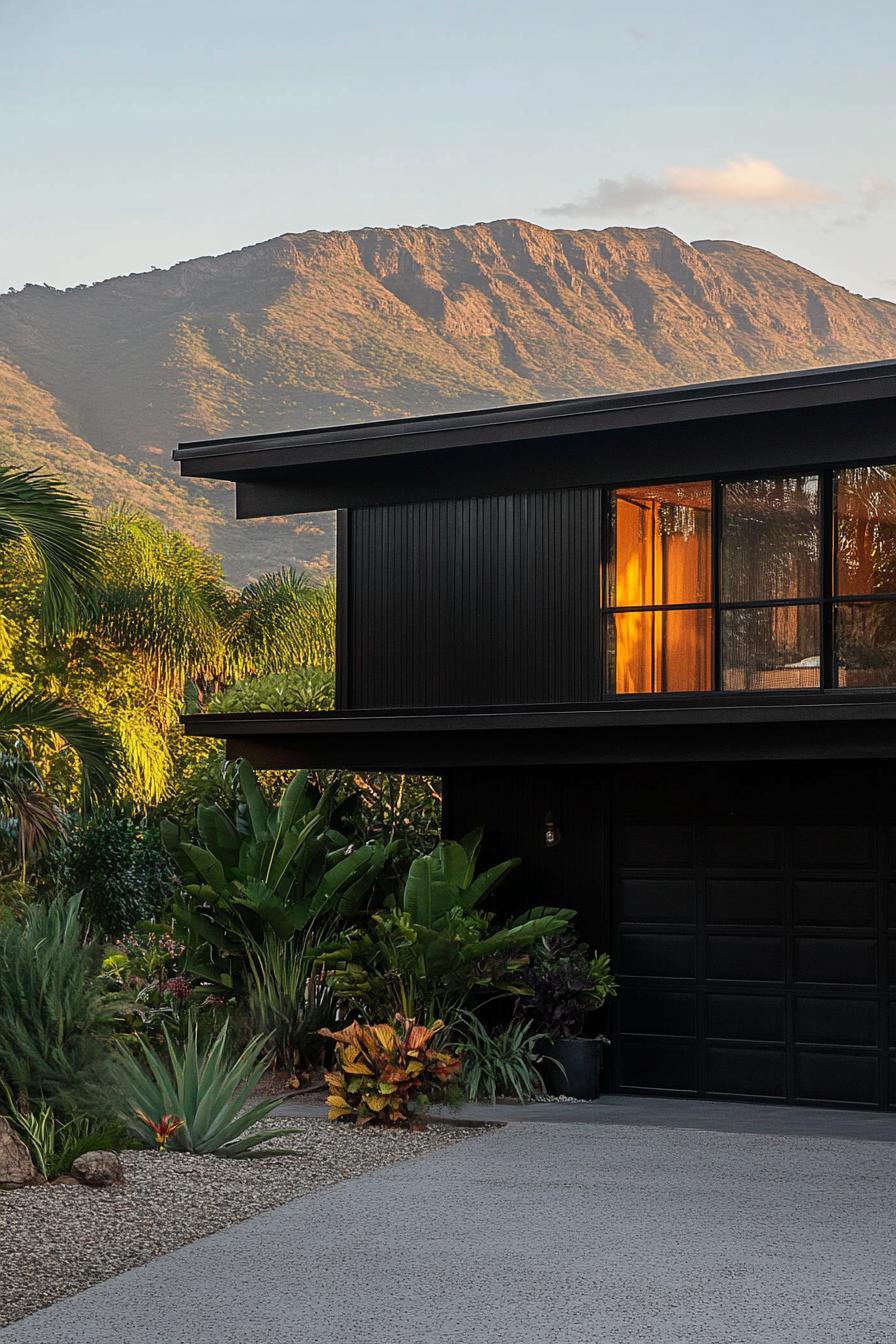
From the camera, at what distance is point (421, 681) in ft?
48.9

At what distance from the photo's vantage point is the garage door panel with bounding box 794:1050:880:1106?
13.0 metres

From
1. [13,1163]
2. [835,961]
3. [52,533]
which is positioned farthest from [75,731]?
[835,961]

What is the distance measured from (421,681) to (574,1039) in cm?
350

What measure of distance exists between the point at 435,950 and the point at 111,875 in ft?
40.2

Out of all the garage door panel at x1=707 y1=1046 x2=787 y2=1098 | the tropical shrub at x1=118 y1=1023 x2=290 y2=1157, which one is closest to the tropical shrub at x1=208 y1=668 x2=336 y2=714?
the garage door panel at x1=707 y1=1046 x2=787 y2=1098

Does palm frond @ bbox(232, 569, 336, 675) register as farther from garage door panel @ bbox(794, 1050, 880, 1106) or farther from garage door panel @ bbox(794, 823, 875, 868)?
garage door panel @ bbox(794, 1050, 880, 1106)

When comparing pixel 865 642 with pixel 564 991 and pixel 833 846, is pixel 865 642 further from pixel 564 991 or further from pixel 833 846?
pixel 564 991

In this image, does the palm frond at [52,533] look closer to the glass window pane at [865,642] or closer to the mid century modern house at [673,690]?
the mid century modern house at [673,690]

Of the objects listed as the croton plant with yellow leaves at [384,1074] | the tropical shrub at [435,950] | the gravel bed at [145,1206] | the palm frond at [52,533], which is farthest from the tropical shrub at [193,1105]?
the palm frond at [52,533]

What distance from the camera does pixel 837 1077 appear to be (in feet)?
43.0

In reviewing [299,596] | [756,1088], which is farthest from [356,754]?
[299,596]

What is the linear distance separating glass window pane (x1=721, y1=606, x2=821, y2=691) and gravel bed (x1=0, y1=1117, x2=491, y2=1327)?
4780 millimetres

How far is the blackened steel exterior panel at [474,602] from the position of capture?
46.6 ft

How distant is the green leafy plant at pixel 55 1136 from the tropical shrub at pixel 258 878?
12.9 feet
